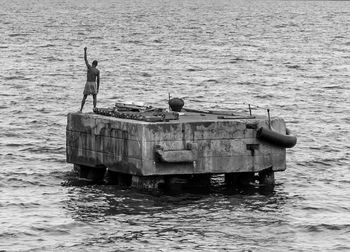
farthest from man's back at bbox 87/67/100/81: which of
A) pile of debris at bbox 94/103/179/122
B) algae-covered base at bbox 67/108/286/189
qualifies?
algae-covered base at bbox 67/108/286/189

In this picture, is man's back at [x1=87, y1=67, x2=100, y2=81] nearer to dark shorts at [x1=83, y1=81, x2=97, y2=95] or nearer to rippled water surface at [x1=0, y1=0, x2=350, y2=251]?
dark shorts at [x1=83, y1=81, x2=97, y2=95]

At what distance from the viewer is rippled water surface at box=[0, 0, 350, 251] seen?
33219 mm

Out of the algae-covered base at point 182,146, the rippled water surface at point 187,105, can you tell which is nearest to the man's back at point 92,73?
the algae-covered base at point 182,146

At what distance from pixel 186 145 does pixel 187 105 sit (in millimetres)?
24636

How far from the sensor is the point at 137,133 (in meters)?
35.8

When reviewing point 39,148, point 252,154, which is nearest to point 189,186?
point 252,154

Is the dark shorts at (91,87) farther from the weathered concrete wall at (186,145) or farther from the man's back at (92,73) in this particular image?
the weathered concrete wall at (186,145)

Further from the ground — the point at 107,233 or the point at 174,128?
the point at 174,128

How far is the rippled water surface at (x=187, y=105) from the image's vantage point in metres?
33.2

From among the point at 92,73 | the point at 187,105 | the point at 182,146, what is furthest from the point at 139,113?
the point at 187,105

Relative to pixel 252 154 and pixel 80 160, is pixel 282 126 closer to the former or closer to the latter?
pixel 252 154

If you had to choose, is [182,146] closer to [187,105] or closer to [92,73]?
[92,73]

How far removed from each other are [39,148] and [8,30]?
82087 mm

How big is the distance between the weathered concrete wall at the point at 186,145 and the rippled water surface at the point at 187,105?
2.69 ft
